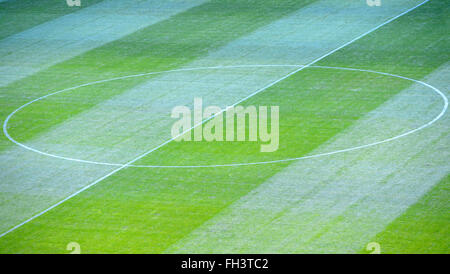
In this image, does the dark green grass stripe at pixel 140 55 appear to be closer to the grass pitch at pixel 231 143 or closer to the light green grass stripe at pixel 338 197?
the grass pitch at pixel 231 143

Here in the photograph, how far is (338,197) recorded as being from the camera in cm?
1652

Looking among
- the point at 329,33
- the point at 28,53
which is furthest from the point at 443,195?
the point at 28,53

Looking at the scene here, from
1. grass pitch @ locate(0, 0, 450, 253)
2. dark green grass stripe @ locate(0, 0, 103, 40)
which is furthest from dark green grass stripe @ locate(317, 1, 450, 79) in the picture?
dark green grass stripe @ locate(0, 0, 103, 40)

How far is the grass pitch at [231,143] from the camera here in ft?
50.6

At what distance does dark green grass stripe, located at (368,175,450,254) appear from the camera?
1436cm

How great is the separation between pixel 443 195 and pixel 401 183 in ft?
3.06

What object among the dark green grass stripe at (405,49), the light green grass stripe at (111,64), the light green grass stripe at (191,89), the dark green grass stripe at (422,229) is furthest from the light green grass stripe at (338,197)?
the dark green grass stripe at (405,49)

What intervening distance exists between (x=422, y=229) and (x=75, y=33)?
1831cm

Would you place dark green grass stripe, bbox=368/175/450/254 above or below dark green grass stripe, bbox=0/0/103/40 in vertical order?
below

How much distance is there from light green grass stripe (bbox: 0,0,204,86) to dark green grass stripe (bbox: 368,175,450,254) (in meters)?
14.1

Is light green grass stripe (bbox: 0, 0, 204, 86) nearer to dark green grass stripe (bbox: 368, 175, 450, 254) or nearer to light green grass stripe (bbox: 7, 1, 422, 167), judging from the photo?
light green grass stripe (bbox: 7, 1, 422, 167)

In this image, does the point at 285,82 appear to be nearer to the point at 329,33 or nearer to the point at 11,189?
the point at 329,33
